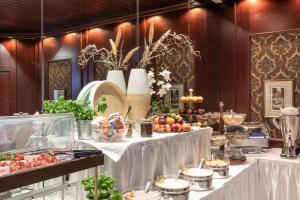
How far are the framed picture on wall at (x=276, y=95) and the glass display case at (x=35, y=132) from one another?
251cm

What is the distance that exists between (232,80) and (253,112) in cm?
Result: 41

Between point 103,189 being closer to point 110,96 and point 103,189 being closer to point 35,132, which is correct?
point 35,132

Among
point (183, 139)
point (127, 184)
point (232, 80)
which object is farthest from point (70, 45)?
point (232, 80)

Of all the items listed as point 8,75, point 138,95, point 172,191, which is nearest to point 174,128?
point 138,95

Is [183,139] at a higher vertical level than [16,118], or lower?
lower

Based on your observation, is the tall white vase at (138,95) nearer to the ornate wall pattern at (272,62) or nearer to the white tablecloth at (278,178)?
the white tablecloth at (278,178)

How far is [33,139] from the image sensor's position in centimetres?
111

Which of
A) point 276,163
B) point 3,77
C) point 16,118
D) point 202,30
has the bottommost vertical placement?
point 276,163

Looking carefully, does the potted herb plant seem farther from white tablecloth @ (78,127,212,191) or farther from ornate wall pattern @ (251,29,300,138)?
ornate wall pattern @ (251,29,300,138)

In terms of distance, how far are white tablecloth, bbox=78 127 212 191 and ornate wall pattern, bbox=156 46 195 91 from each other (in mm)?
1126

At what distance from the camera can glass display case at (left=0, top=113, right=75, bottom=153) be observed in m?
1.01

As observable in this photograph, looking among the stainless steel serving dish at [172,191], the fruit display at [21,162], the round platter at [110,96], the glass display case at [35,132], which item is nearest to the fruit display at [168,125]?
the round platter at [110,96]

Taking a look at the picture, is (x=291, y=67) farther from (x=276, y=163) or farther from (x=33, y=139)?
(x=33, y=139)

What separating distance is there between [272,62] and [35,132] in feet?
8.94
